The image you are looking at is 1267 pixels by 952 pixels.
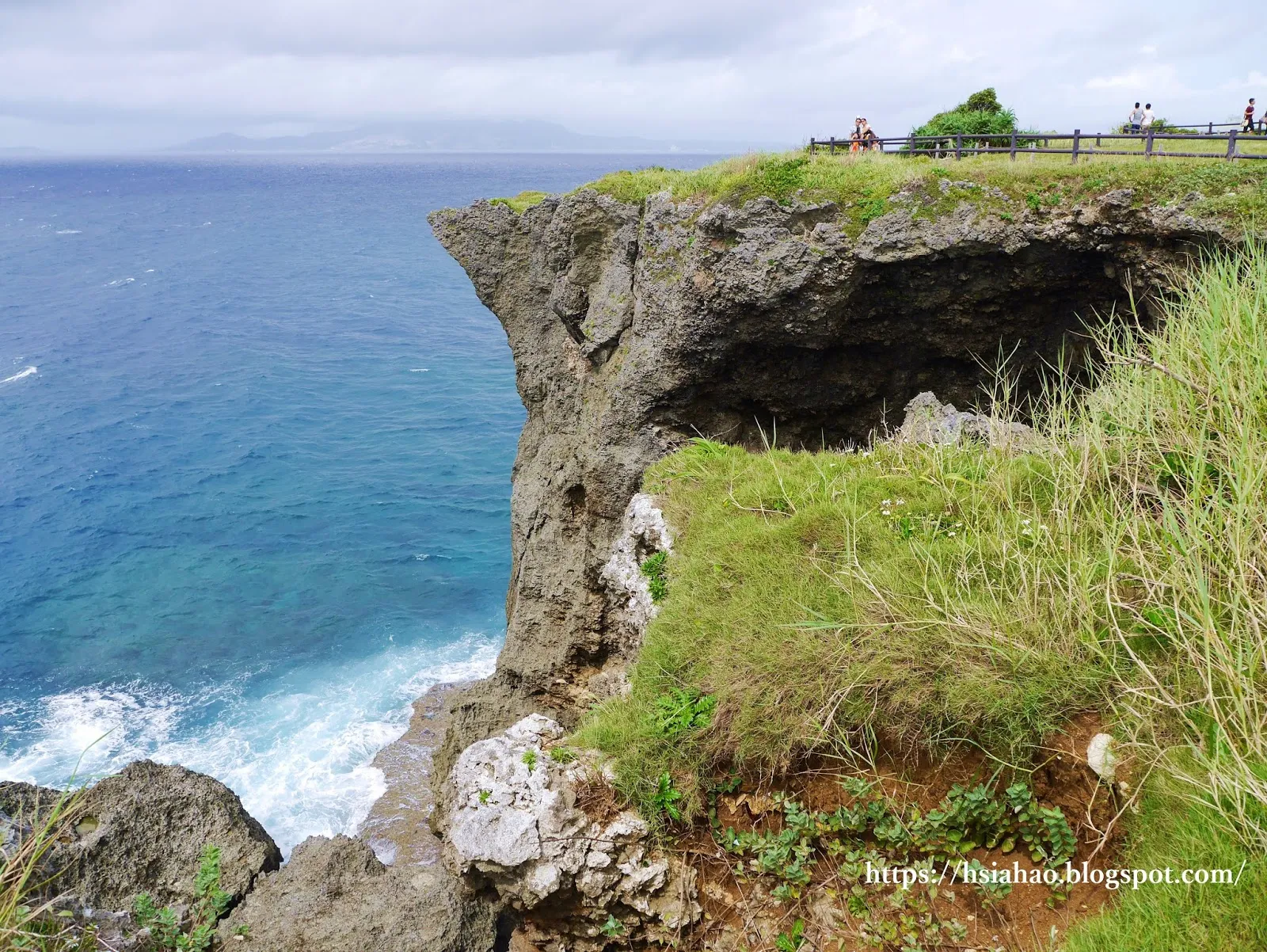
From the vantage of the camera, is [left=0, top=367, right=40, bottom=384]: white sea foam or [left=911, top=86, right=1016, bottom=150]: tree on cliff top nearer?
[left=911, top=86, right=1016, bottom=150]: tree on cliff top

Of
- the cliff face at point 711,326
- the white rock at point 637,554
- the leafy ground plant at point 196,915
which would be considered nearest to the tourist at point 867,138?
the cliff face at point 711,326

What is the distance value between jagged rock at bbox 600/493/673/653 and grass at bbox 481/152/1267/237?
617 centimetres

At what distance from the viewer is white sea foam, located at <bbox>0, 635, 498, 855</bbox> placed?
17.1 metres

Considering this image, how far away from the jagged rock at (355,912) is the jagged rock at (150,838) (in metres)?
0.60

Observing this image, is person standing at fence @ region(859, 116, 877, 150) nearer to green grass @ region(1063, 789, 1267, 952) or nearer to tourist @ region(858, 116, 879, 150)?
tourist @ region(858, 116, 879, 150)

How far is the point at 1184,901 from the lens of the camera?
4.08 m

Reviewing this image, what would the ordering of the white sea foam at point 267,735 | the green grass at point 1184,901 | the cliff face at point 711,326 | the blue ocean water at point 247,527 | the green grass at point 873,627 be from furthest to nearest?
the blue ocean water at point 247,527
the white sea foam at point 267,735
the cliff face at point 711,326
the green grass at point 873,627
the green grass at point 1184,901

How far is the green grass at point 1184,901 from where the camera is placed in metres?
3.80

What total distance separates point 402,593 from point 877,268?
17565mm

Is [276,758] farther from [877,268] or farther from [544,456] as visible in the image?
[877,268]

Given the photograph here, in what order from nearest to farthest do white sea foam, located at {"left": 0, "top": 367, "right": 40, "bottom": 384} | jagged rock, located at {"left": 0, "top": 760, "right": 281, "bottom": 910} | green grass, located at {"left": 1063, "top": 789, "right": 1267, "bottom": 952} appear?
green grass, located at {"left": 1063, "top": 789, "right": 1267, "bottom": 952} < jagged rock, located at {"left": 0, "top": 760, "right": 281, "bottom": 910} < white sea foam, located at {"left": 0, "top": 367, "right": 40, "bottom": 384}

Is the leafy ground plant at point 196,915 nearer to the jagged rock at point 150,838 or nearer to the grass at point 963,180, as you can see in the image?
the jagged rock at point 150,838

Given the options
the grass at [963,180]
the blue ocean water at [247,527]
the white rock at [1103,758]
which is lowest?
the blue ocean water at [247,527]

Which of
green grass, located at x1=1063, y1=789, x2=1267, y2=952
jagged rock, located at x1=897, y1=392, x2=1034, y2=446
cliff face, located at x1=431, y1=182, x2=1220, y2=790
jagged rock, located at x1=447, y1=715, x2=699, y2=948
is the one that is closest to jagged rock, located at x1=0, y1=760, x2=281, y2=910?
jagged rock, located at x1=447, y1=715, x2=699, y2=948
